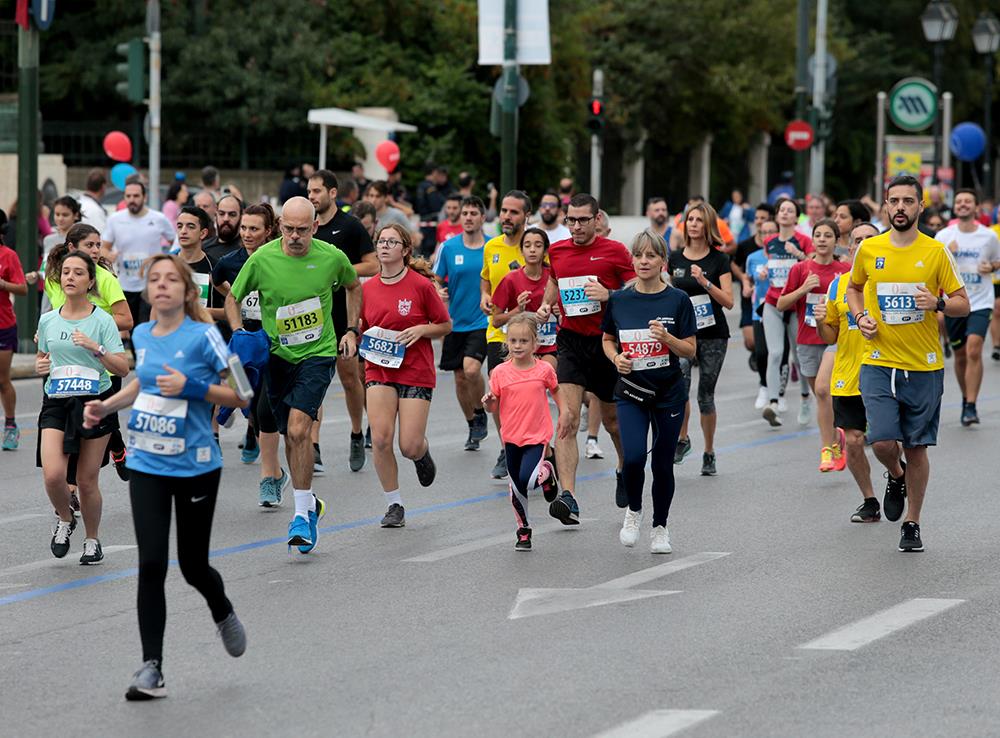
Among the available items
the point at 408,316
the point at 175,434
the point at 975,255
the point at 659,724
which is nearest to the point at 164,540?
the point at 175,434

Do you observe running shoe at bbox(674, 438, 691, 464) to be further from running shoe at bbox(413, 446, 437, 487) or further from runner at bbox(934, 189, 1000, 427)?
runner at bbox(934, 189, 1000, 427)

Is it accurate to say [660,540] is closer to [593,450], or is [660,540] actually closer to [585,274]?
[585,274]

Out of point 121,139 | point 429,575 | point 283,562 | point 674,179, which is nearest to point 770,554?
point 429,575

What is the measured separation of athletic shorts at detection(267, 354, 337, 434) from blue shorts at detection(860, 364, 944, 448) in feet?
9.24

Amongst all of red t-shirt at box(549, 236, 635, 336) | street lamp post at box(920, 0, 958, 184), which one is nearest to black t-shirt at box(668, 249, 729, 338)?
red t-shirt at box(549, 236, 635, 336)

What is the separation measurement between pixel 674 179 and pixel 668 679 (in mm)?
49832

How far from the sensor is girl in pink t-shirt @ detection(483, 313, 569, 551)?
10.2 m

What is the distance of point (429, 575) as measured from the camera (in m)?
9.41

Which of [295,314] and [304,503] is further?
[295,314]

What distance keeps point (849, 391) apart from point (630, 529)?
1.72 metres

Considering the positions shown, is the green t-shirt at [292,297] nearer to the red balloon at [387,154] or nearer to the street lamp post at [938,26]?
the red balloon at [387,154]

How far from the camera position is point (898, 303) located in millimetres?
10078

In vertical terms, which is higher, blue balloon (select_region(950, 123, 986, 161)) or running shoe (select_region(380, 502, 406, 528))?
blue balloon (select_region(950, 123, 986, 161))

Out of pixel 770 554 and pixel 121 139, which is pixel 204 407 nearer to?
pixel 770 554
